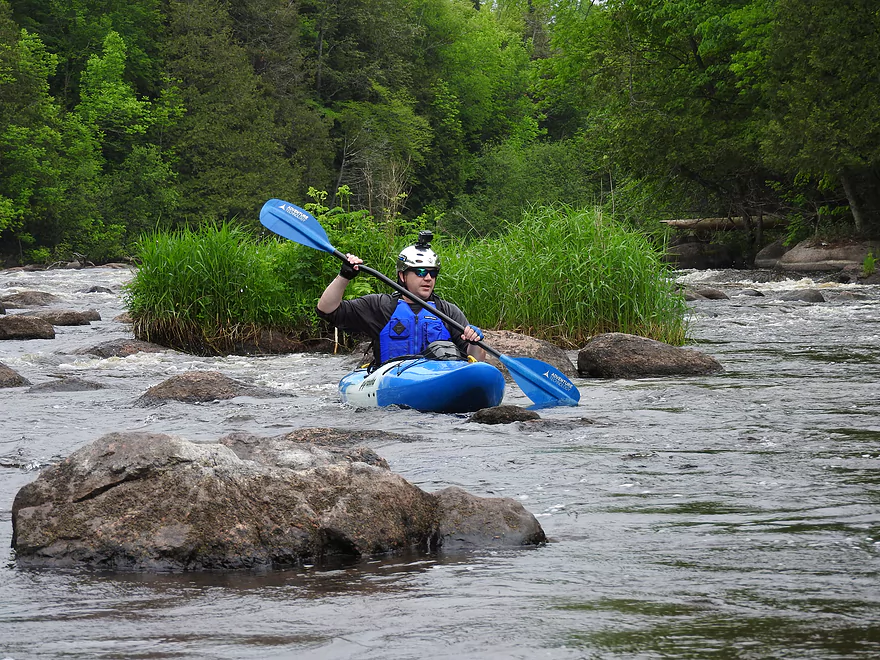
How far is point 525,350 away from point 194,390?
8.68 ft

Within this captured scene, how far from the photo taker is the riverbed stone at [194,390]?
7969 mm

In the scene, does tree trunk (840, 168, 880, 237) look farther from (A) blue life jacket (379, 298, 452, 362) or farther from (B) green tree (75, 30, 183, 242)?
(B) green tree (75, 30, 183, 242)

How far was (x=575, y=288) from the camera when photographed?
11047 mm

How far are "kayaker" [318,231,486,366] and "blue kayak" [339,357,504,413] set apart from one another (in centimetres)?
17

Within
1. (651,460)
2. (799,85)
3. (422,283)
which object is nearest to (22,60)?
(799,85)

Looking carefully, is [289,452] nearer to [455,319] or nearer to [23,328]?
[455,319]

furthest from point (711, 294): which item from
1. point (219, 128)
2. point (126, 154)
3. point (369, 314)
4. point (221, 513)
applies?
point (126, 154)

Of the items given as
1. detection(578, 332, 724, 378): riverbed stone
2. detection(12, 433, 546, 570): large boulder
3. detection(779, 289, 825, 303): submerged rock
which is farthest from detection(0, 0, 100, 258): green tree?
detection(12, 433, 546, 570): large boulder

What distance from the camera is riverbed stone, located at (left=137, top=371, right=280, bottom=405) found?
26.1 feet

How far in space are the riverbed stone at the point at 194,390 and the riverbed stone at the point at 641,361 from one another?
8.97ft

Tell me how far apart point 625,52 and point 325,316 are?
23964 mm

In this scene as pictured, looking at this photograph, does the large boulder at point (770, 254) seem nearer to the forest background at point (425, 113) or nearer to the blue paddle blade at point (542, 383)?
the forest background at point (425, 113)

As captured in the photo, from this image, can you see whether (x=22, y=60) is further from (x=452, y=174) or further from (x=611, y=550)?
(x=611, y=550)

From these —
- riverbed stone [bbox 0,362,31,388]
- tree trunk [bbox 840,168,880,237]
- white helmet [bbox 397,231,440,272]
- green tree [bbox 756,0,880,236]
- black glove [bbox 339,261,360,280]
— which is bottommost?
riverbed stone [bbox 0,362,31,388]
